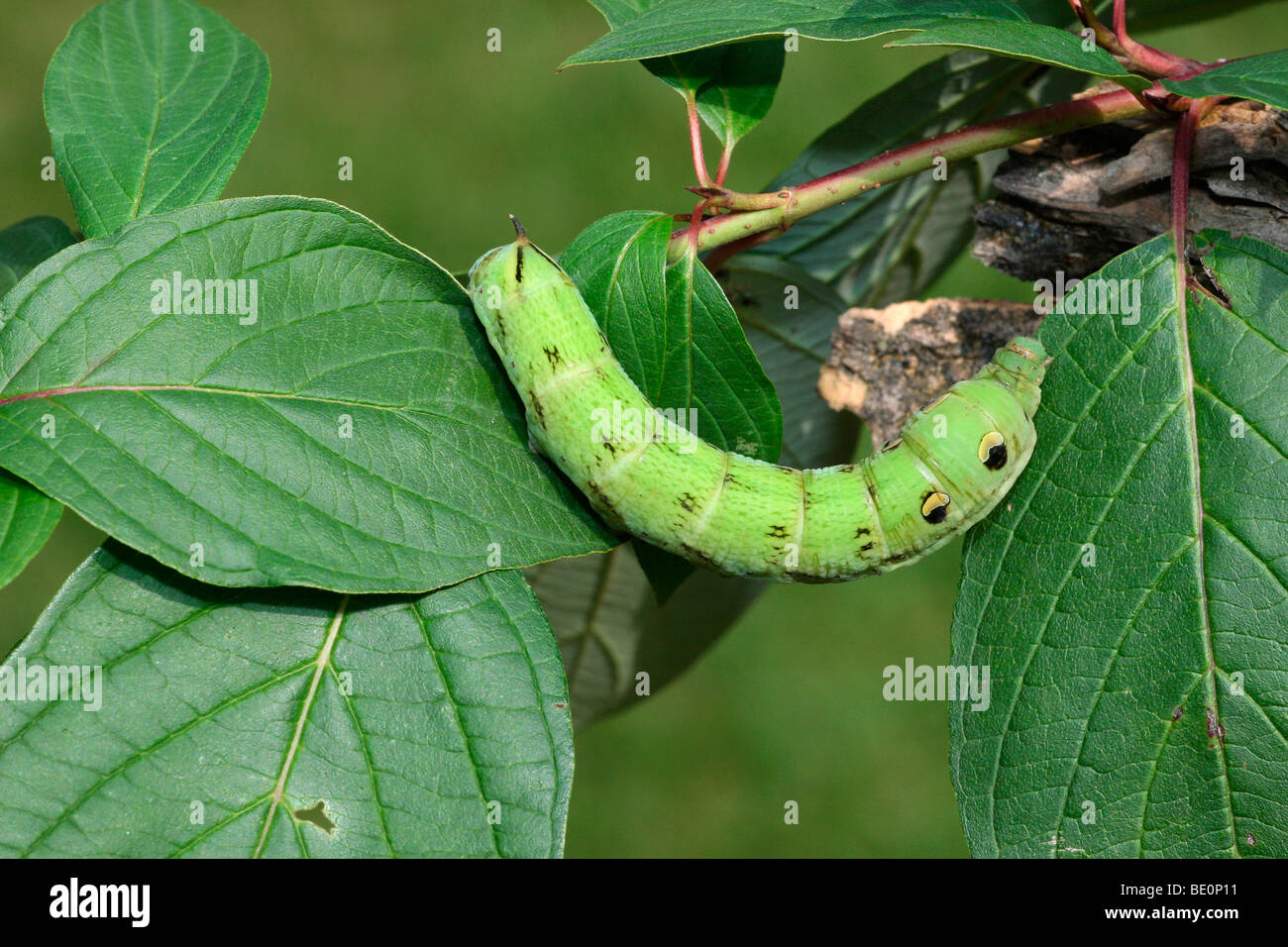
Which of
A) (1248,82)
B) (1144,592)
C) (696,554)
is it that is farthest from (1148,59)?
(696,554)

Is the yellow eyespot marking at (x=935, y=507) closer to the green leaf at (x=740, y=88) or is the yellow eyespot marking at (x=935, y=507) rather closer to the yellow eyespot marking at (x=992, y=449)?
the yellow eyespot marking at (x=992, y=449)

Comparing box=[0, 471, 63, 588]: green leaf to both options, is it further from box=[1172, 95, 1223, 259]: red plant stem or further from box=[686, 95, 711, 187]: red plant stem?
box=[1172, 95, 1223, 259]: red plant stem

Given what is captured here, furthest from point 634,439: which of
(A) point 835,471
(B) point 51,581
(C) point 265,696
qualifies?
(B) point 51,581

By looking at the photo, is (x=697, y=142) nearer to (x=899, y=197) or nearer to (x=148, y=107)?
(x=899, y=197)

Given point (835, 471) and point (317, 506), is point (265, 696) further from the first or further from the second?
point (835, 471)

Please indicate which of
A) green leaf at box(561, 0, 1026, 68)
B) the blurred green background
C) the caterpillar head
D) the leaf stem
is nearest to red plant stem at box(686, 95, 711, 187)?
the leaf stem
